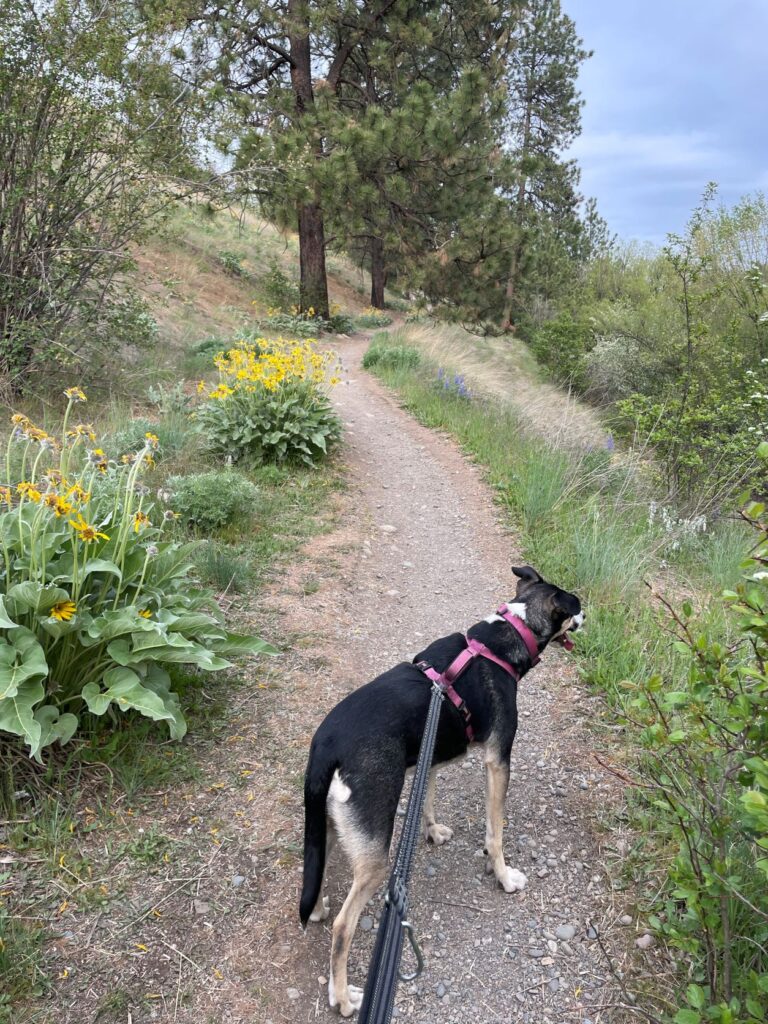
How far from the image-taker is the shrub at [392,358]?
43.9ft

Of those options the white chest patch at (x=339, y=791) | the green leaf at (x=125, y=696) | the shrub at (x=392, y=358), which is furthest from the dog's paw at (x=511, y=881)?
the shrub at (x=392, y=358)

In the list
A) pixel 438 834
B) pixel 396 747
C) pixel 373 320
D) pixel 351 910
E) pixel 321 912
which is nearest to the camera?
pixel 351 910

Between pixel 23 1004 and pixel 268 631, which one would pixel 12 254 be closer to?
pixel 268 631

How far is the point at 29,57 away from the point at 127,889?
804cm

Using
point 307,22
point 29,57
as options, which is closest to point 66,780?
point 29,57

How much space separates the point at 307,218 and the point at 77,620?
15390 mm

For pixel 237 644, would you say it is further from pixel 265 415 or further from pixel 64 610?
pixel 265 415

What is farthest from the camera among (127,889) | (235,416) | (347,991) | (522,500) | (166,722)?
(235,416)

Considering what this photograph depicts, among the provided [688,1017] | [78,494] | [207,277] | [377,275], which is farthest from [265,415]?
[377,275]

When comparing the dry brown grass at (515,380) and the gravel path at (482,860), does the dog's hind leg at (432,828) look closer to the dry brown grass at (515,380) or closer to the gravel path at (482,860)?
the gravel path at (482,860)

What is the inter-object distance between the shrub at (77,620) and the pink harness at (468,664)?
4.01 ft

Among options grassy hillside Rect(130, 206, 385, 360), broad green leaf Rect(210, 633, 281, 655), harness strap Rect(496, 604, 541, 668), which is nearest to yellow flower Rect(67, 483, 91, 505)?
broad green leaf Rect(210, 633, 281, 655)

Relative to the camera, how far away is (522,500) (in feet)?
21.6

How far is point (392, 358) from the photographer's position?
13641 mm
